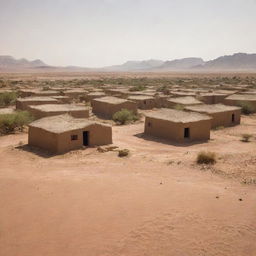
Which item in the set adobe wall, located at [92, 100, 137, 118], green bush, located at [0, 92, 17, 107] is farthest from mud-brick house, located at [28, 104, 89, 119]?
green bush, located at [0, 92, 17, 107]

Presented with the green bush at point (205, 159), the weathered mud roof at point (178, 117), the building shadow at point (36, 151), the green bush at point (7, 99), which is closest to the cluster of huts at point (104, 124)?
the weathered mud roof at point (178, 117)

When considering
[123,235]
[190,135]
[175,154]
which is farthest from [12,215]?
[190,135]

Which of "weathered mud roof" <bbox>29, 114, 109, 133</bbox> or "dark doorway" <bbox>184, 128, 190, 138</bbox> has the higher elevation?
"weathered mud roof" <bbox>29, 114, 109, 133</bbox>

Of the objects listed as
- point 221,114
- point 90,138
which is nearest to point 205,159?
point 90,138

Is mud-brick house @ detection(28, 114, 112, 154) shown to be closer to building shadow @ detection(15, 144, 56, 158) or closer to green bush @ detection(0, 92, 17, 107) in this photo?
building shadow @ detection(15, 144, 56, 158)

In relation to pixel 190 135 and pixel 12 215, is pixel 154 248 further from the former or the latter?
pixel 190 135

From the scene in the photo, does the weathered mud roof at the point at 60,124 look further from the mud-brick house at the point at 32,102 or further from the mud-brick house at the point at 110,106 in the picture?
the mud-brick house at the point at 110,106

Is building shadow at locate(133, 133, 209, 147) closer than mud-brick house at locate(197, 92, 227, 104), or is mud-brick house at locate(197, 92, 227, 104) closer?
building shadow at locate(133, 133, 209, 147)

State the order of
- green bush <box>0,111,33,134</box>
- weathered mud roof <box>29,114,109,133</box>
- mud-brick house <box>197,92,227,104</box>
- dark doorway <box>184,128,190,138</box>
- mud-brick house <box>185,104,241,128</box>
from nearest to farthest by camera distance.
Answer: weathered mud roof <box>29,114,109,133</box> < dark doorway <box>184,128,190,138</box> < green bush <box>0,111,33,134</box> < mud-brick house <box>185,104,241,128</box> < mud-brick house <box>197,92,227,104</box>

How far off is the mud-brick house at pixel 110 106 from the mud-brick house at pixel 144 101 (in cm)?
291

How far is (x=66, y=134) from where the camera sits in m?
16.6

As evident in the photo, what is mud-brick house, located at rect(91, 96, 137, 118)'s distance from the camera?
96.1ft

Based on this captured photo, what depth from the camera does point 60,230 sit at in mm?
8523

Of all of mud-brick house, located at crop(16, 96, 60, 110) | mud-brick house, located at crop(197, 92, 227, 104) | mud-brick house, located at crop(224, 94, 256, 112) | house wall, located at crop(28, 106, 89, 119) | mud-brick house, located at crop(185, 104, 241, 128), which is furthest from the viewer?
mud-brick house, located at crop(197, 92, 227, 104)
